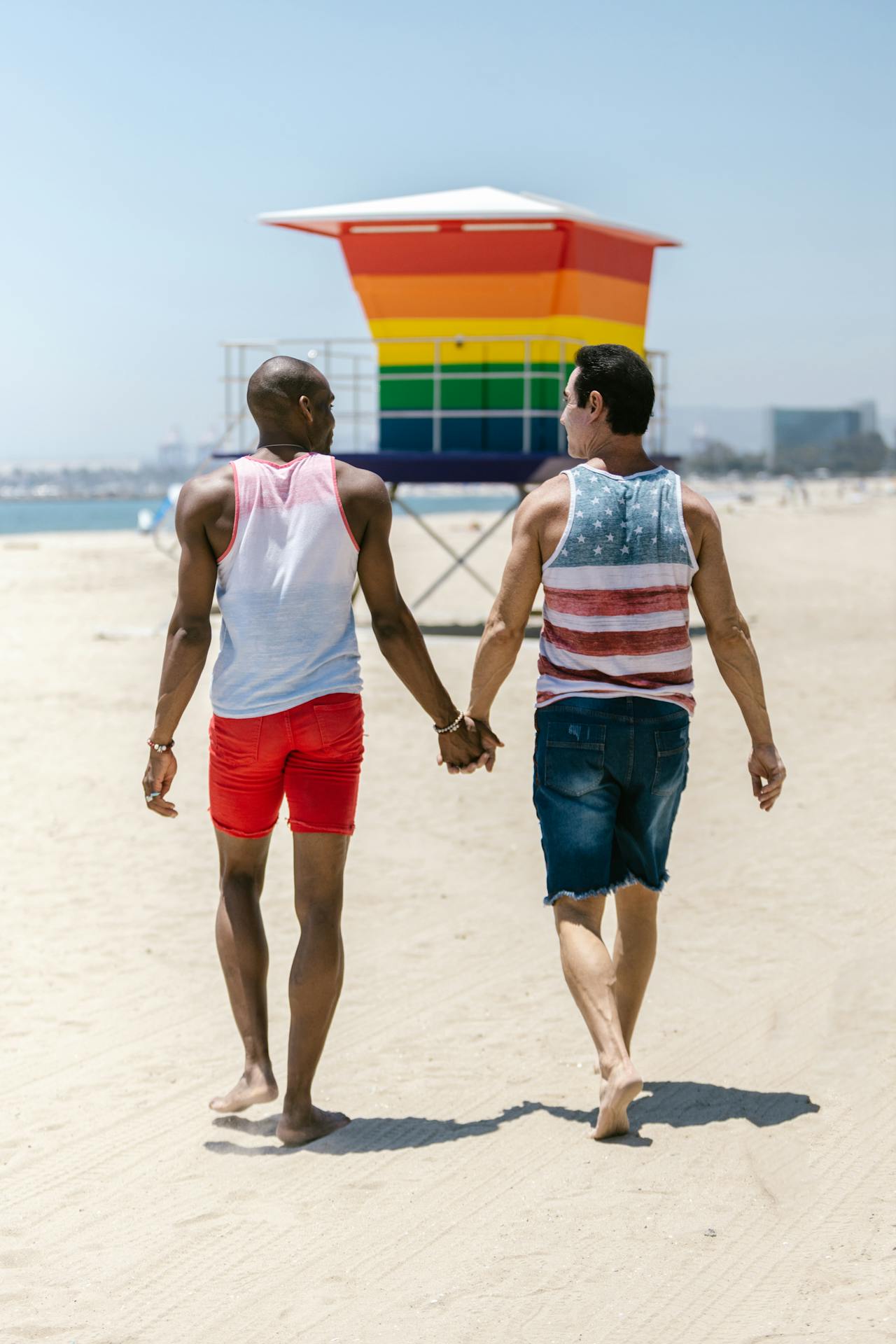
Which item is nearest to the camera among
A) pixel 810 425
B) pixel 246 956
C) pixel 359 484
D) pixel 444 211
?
pixel 359 484

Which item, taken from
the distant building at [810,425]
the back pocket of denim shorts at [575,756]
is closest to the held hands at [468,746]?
the back pocket of denim shorts at [575,756]

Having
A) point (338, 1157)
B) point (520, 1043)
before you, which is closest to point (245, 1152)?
point (338, 1157)

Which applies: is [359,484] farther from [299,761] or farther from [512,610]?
[299,761]

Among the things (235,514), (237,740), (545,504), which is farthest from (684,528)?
(237,740)

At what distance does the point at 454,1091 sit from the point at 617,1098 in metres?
0.66

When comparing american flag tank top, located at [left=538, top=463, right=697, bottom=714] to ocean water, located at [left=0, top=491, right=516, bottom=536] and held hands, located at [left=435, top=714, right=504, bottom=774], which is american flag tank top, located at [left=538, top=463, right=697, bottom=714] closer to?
held hands, located at [left=435, top=714, right=504, bottom=774]

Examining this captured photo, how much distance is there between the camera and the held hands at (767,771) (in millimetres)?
3705

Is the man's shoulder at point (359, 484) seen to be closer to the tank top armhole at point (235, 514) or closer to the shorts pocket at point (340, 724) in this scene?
the tank top armhole at point (235, 514)

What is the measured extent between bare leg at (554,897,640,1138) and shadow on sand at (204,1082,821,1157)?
0.14 meters

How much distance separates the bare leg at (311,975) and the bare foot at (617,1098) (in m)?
0.67

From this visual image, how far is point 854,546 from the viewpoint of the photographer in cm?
2948

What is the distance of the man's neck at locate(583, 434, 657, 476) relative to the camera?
362 centimetres

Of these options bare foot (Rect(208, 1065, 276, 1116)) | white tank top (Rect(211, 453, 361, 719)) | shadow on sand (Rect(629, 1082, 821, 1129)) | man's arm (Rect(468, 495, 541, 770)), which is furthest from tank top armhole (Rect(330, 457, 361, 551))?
shadow on sand (Rect(629, 1082, 821, 1129))

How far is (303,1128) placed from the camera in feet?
11.8
